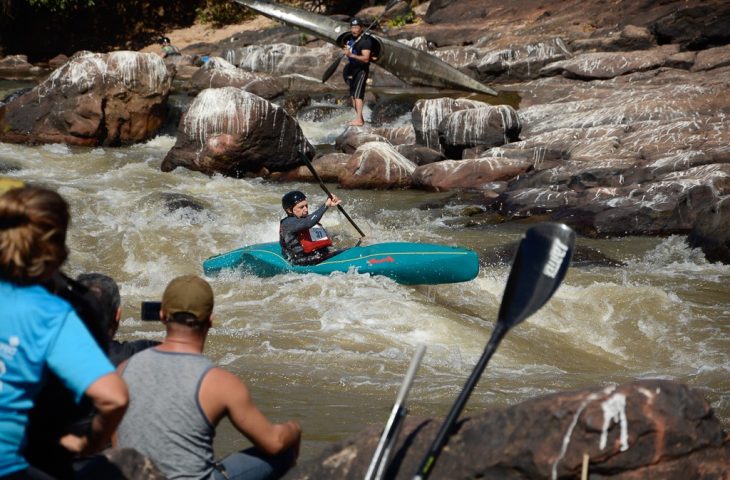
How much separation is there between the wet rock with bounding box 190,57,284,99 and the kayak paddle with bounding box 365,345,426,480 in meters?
13.0

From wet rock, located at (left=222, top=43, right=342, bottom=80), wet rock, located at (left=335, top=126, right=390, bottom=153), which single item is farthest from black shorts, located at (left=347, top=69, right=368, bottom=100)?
wet rock, located at (left=222, top=43, right=342, bottom=80)

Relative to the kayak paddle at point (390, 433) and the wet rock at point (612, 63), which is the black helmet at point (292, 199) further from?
the wet rock at point (612, 63)

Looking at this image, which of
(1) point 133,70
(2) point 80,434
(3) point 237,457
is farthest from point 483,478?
(1) point 133,70

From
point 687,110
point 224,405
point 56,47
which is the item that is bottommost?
point 56,47

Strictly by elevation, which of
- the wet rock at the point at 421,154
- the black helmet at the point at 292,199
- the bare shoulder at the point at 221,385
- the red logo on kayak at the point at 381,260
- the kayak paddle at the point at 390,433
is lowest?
the wet rock at the point at 421,154

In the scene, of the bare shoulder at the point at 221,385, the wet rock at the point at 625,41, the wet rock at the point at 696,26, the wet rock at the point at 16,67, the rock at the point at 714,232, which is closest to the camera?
the bare shoulder at the point at 221,385

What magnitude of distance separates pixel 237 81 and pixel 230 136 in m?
4.38

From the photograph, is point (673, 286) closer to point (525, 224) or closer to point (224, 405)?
point (525, 224)

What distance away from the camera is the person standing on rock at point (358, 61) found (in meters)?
13.7

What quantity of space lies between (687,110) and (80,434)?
11.1 m

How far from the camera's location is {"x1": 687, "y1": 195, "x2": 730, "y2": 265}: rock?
8.38 metres

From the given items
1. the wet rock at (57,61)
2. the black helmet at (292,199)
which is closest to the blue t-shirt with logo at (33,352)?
the black helmet at (292,199)

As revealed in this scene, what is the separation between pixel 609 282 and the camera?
7.86 m

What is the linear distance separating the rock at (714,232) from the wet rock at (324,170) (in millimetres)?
4472
